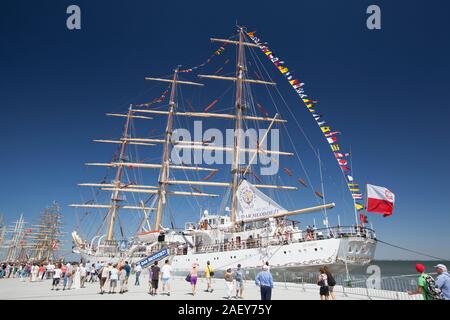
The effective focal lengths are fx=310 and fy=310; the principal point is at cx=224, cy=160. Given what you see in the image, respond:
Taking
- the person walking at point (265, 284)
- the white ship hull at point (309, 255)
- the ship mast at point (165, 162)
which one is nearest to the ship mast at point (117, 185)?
the ship mast at point (165, 162)

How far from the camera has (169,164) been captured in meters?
47.4

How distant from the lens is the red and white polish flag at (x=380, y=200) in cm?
1658

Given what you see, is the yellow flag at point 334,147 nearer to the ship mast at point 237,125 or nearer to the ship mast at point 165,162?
the ship mast at point 237,125

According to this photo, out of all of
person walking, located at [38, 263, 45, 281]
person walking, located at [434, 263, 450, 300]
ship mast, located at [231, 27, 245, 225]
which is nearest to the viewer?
person walking, located at [434, 263, 450, 300]

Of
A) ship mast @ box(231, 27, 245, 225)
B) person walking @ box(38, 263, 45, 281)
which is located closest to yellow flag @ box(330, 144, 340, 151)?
ship mast @ box(231, 27, 245, 225)

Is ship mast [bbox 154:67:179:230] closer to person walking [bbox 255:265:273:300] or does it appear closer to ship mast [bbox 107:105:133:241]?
ship mast [bbox 107:105:133:241]

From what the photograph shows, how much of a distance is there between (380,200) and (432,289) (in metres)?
9.90

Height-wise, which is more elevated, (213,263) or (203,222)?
(203,222)

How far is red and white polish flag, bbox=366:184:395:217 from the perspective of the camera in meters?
16.6

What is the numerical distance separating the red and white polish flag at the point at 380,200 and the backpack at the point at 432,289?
9.54m

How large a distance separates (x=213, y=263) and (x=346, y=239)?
1242 centimetres

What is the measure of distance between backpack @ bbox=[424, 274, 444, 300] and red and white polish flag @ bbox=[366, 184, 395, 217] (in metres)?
9.54
